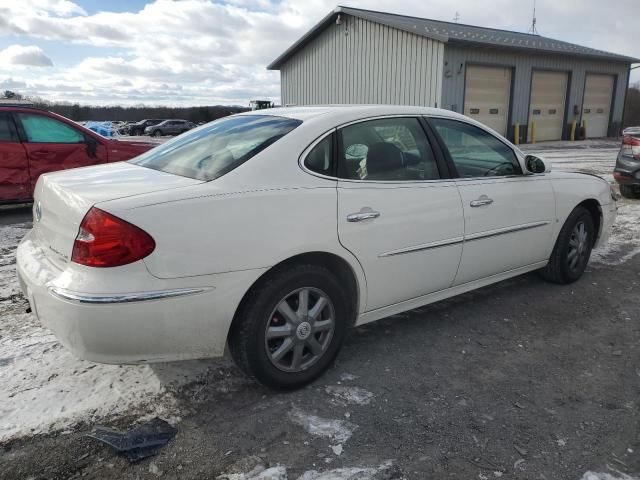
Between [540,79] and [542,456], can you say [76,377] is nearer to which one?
[542,456]

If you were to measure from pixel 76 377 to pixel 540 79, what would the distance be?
2299 cm

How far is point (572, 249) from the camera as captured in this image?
4566 mm

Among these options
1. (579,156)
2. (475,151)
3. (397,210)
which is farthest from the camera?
(579,156)

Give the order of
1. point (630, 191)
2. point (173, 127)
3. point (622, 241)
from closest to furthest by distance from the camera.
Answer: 1. point (622, 241)
2. point (630, 191)
3. point (173, 127)

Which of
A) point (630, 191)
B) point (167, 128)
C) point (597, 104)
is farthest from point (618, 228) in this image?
point (167, 128)

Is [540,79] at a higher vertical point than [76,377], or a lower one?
higher

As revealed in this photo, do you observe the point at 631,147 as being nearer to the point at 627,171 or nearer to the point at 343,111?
the point at 627,171

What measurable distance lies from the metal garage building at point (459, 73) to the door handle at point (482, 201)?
50.0 feet

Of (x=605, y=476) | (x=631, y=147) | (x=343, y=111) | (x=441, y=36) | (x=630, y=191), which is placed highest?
(x=441, y=36)

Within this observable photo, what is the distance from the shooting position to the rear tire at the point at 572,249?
A: 14.5ft

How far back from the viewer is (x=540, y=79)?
21.9 metres

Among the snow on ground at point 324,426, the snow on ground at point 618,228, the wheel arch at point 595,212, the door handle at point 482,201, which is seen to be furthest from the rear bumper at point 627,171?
the snow on ground at point 324,426

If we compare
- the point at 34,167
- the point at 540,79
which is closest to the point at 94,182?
the point at 34,167

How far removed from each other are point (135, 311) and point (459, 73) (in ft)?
59.9
